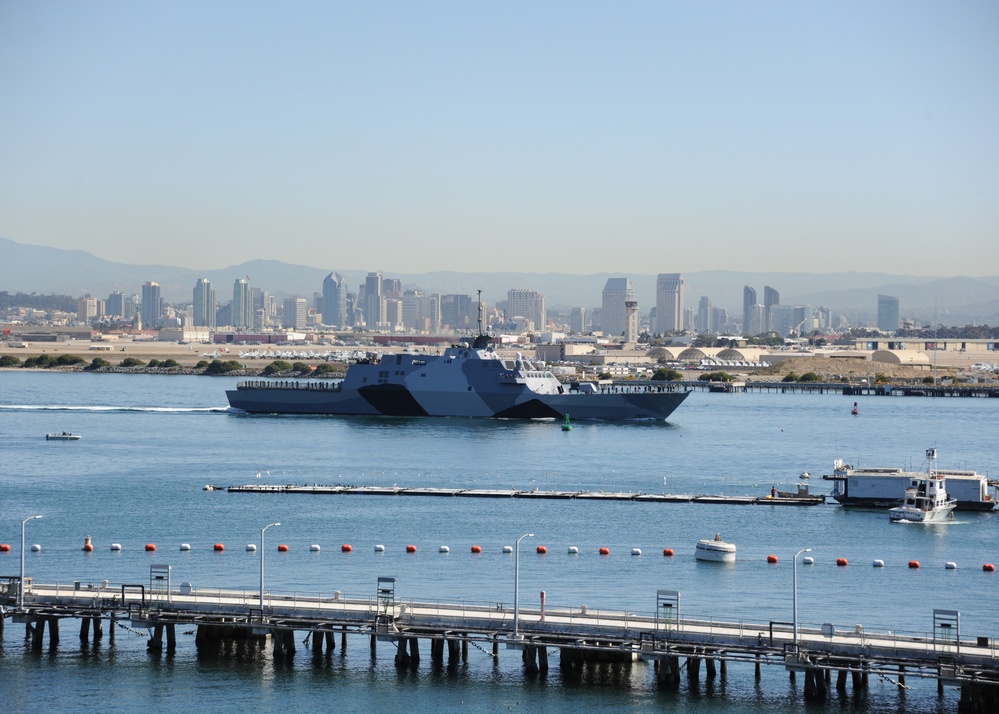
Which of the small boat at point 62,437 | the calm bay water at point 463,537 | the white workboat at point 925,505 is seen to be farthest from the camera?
the small boat at point 62,437

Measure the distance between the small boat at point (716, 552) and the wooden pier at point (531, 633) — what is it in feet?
23.9

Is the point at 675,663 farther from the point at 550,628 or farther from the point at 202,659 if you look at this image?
the point at 202,659

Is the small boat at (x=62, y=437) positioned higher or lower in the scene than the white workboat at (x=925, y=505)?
higher

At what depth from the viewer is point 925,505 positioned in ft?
152

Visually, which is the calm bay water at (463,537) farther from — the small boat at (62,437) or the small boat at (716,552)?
the small boat at (62,437)

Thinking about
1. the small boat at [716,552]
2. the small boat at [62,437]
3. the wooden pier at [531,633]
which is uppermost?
the small boat at [62,437]

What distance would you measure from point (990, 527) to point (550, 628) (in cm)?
2292

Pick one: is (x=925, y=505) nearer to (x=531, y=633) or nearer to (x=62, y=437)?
(x=531, y=633)

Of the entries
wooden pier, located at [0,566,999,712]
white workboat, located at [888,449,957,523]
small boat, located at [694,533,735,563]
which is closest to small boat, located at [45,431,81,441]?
wooden pier, located at [0,566,999,712]

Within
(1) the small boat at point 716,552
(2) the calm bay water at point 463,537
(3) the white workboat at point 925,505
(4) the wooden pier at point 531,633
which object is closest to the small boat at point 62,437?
(2) the calm bay water at point 463,537

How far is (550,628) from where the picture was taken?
28.3 metres

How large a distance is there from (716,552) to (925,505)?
11530 mm

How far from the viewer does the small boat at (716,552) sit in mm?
38375

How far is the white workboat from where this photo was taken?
45.9 meters
